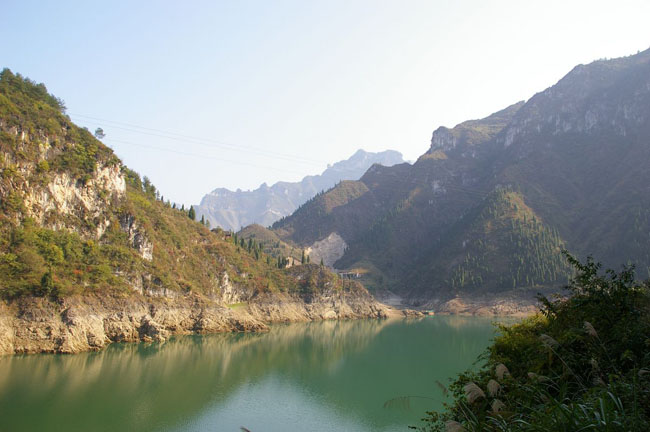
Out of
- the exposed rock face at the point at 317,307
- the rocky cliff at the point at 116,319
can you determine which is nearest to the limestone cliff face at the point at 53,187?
the rocky cliff at the point at 116,319

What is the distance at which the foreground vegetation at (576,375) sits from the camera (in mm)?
5891

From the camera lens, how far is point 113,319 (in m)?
53.1

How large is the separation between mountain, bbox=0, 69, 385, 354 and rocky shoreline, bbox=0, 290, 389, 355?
119 mm

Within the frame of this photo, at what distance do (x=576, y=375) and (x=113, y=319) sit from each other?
5607cm

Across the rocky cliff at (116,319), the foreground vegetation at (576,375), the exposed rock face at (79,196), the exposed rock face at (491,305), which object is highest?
the exposed rock face at (79,196)

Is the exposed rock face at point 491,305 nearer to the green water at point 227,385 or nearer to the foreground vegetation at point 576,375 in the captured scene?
the green water at point 227,385

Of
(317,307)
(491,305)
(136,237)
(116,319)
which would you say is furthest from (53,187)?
(491,305)

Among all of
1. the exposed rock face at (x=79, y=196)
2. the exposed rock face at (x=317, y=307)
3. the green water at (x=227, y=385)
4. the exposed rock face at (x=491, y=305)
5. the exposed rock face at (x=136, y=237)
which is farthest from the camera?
the exposed rock face at (x=491, y=305)

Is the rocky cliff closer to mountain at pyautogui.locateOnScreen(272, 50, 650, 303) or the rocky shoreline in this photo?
the rocky shoreline

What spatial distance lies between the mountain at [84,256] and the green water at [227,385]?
386 centimetres

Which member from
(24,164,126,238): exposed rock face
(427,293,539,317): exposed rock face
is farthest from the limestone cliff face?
(427,293,539,317): exposed rock face

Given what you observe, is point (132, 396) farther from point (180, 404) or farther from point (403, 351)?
point (403, 351)

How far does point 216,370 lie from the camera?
41.7 meters

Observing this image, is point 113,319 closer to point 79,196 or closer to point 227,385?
point 79,196
